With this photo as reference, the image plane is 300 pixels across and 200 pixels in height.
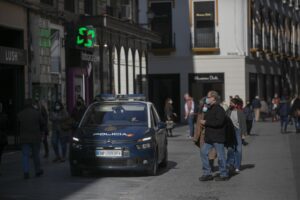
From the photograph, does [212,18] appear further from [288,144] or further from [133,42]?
[288,144]

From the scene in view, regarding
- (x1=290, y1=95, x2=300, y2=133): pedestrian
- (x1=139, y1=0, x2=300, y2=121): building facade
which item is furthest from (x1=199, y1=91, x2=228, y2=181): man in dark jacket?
(x1=139, y1=0, x2=300, y2=121): building facade

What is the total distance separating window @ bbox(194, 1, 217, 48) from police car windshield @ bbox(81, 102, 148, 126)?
33367 millimetres

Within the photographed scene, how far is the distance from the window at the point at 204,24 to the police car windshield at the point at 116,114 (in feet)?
109

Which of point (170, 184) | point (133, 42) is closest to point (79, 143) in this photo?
point (170, 184)

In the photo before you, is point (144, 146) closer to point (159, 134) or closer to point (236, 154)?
point (159, 134)

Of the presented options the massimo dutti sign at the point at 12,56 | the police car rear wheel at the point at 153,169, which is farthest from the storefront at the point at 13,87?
the police car rear wheel at the point at 153,169

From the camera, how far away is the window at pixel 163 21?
51.3 meters

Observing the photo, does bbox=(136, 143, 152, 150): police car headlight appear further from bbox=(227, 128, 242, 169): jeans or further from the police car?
bbox=(227, 128, 242, 169): jeans

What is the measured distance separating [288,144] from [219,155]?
40.8ft

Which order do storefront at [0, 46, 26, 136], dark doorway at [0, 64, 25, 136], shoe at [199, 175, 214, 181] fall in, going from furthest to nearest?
dark doorway at [0, 64, 25, 136]
storefront at [0, 46, 26, 136]
shoe at [199, 175, 214, 181]

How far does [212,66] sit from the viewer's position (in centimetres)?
5028

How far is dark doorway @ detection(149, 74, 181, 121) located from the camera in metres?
50.9

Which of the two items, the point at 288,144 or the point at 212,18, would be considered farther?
the point at 212,18

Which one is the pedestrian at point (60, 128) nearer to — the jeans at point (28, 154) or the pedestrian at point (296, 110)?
the jeans at point (28, 154)
